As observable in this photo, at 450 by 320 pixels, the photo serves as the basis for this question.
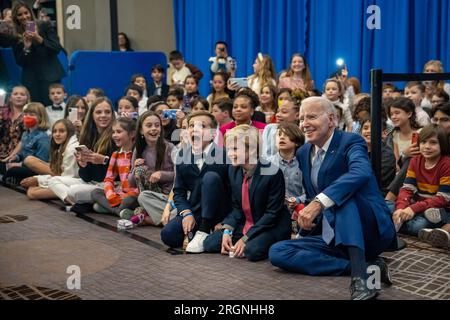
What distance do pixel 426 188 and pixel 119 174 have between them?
2.09 m

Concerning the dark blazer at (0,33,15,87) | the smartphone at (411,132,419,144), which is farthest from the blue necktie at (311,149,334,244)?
the dark blazer at (0,33,15,87)

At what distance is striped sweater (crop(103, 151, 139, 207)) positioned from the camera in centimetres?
441

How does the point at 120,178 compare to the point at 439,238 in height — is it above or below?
above

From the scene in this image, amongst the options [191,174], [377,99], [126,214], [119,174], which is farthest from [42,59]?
[377,99]

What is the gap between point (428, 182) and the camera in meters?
3.70

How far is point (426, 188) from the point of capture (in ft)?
12.2

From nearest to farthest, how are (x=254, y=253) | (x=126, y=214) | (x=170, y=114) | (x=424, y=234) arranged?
(x=254, y=253) → (x=424, y=234) → (x=126, y=214) → (x=170, y=114)

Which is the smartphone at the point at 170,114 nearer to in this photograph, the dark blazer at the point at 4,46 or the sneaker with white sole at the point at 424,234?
the sneaker with white sole at the point at 424,234

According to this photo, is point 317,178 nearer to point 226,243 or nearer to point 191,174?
point 226,243

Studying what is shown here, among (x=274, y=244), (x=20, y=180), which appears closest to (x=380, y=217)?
(x=274, y=244)

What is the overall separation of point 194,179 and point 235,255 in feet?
1.90

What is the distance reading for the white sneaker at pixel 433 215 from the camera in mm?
3574

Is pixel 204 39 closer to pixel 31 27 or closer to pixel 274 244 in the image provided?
pixel 31 27

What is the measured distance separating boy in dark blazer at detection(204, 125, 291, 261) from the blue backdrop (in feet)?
12.1
